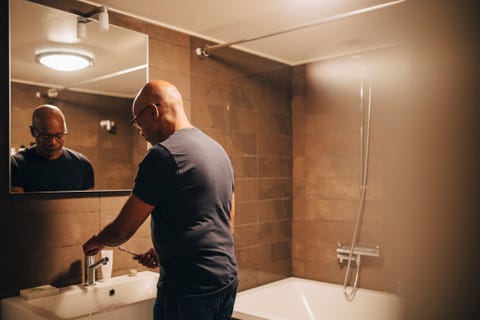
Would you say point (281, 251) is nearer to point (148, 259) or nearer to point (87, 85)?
point (148, 259)

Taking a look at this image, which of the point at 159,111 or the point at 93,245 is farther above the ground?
the point at 159,111

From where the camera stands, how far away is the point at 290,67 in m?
3.56

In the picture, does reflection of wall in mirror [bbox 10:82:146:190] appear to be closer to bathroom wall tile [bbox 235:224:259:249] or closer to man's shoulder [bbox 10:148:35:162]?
man's shoulder [bbox 10:148:35:162]

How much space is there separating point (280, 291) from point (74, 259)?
164 centimetres

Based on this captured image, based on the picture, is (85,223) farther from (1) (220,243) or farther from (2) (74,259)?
(1) (220,243)

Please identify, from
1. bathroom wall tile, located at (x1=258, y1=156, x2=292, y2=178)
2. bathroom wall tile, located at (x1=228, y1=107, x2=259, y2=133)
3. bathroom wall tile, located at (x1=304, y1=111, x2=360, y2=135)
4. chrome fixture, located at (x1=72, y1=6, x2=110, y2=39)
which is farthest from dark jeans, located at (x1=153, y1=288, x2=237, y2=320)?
bathroom wall tile, located at (x1=304, y1=111, x2=360, y2=135)

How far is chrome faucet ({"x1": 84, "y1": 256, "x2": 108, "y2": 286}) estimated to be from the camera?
6.90ft

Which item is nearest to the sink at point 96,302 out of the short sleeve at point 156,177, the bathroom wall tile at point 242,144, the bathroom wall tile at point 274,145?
the short sleeve at point 156,177

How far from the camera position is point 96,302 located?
210 centimetres

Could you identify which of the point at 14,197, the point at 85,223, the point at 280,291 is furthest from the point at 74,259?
the point at 280,291

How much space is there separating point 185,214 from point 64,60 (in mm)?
1145

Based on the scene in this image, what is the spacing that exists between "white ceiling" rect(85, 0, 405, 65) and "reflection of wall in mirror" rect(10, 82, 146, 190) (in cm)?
52

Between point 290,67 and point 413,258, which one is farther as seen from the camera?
point 290,67

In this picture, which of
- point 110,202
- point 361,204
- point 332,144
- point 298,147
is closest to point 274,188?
point 298,147
